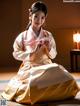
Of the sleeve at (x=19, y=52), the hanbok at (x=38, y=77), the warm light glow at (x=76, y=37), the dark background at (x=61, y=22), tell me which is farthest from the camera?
the dark background at (x=61, y=22)

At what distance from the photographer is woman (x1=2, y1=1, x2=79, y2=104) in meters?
2.87

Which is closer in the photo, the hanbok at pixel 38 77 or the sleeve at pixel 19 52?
the hanbok at pixel 38 77

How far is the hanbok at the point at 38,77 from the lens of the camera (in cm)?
287

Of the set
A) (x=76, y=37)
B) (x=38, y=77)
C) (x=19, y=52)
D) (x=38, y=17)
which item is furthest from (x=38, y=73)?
(x=76, y=37)

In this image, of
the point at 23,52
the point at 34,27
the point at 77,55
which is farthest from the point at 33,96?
the point at 77,55

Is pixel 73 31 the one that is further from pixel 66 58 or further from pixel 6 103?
pixel 6 103

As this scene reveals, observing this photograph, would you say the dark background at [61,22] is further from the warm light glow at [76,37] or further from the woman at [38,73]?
the woman at [38,73]

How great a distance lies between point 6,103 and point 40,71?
49 centimetres

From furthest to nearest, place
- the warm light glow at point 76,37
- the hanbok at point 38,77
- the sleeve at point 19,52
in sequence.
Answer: the warm light glow at point 76,37 < the sleeve at point 19,52 < the hanbok at point 38,77

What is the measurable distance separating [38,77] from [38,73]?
0.19 feet

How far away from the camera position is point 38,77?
2.88 metres

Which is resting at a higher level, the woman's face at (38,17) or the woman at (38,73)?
the woman's face at (38,17)

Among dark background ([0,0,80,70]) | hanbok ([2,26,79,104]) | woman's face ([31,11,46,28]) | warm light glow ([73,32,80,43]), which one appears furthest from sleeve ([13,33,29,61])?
dark background ([0,0,80,70])

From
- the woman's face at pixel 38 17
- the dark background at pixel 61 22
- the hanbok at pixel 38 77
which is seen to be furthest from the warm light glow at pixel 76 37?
the woman's face at pixel 38 17
